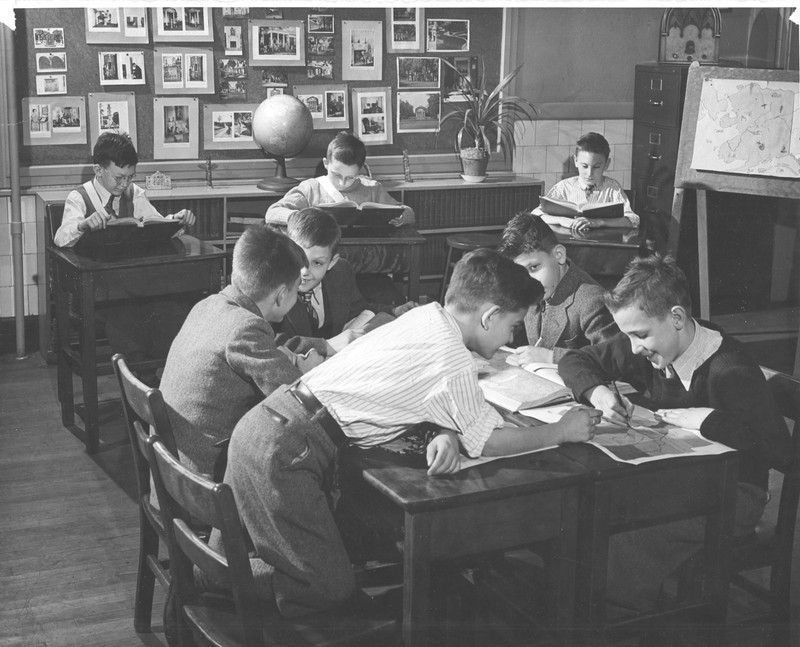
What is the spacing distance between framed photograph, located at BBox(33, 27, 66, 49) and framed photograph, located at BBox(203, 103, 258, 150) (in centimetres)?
84

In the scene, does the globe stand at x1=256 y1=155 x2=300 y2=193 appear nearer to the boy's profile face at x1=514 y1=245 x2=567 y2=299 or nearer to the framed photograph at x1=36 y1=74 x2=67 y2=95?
the framed photograph at x1=36 y1=74 x2=67 y2=95

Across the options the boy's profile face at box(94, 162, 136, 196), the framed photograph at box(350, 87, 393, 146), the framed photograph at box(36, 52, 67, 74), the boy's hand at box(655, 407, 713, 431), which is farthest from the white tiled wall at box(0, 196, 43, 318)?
the boy's hand at box(655, 407, 713, 431)

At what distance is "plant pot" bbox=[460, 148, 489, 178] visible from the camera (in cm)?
614

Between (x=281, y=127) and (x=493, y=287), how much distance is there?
11.6ft

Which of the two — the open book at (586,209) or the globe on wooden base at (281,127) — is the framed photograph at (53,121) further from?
the open book at (586,209)

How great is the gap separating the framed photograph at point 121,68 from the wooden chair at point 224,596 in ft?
12.7

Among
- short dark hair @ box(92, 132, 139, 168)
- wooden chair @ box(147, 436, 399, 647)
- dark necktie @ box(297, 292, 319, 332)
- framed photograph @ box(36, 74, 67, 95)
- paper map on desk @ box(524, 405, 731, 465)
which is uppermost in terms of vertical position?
framed photograph @ box(36, 74, 67, 95)

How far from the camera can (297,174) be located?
19.7 ft

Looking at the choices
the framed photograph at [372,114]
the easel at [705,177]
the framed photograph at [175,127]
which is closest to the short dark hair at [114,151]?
the framed photograph at [175,127]

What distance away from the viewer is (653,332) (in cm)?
255

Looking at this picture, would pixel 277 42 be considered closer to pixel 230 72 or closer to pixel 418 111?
pixel 230 72

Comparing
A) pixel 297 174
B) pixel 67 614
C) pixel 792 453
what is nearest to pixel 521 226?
pixel 792 453

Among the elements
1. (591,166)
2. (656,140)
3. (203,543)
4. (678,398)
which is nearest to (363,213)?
(591,166)

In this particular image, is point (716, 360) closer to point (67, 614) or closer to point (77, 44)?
point (67, 614)
